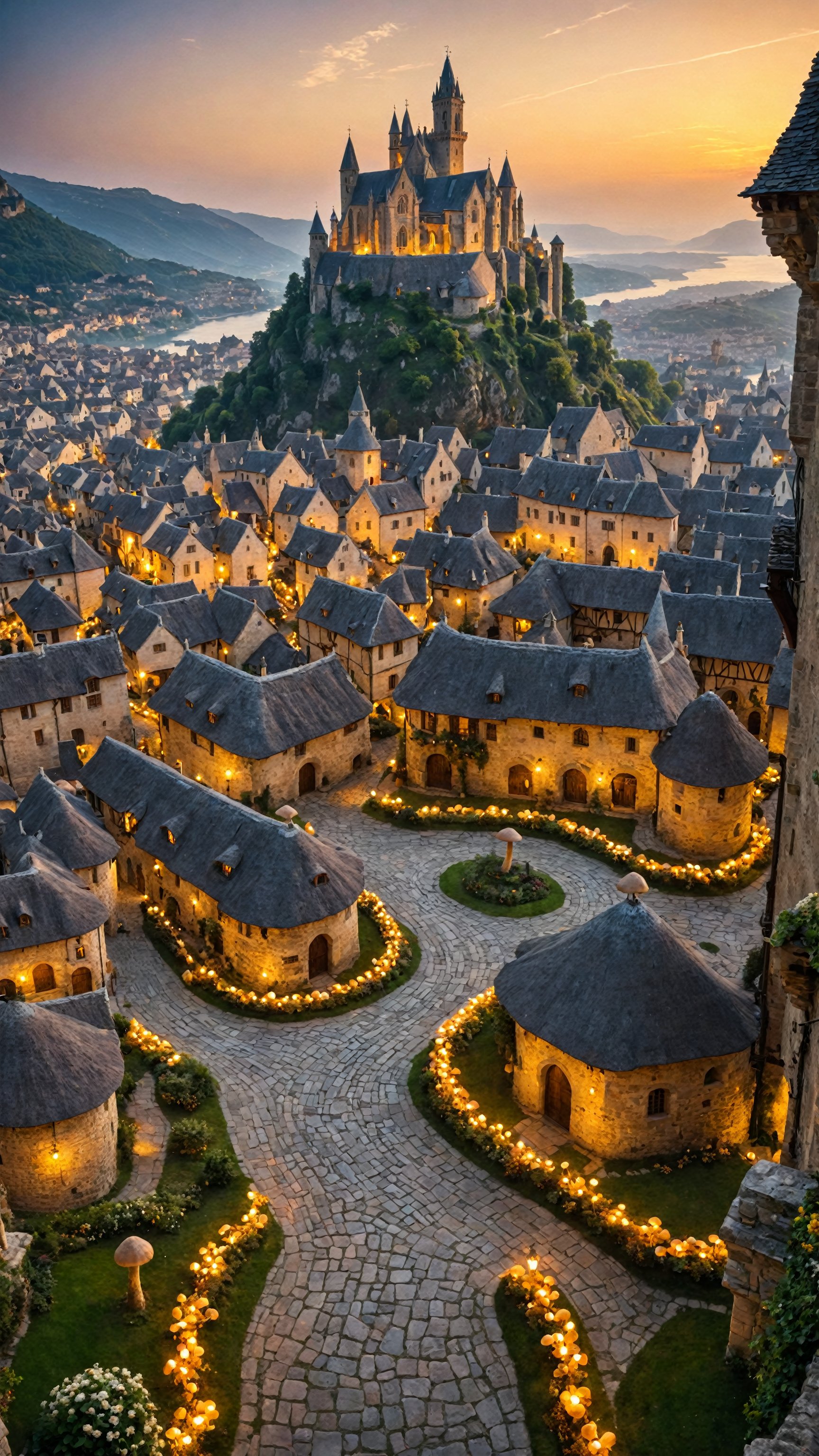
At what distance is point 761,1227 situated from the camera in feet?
56.9

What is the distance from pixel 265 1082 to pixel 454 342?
369ft

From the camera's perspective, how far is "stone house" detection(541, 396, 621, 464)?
108188mm

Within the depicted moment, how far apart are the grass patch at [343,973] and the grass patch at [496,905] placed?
3.21m

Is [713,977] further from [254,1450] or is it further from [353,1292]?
[254,1450]

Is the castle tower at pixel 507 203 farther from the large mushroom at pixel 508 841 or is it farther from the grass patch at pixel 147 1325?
the grass patch at pixel 147 1325

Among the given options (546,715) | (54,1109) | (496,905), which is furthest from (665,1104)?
(546,715)

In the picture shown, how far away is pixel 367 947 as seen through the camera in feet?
131

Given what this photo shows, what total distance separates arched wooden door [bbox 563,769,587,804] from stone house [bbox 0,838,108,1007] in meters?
23.7

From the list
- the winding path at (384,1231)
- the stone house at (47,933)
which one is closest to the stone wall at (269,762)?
the winding path at (384,1231)

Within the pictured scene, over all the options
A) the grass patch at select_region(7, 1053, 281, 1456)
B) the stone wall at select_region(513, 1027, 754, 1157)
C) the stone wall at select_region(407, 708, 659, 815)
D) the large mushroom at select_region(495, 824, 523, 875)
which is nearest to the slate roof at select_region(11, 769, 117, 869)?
Answer: the large mushroom at select_region(495, 824, 523, 875)

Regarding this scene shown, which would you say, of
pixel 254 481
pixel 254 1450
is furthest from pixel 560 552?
pixel 254 1450

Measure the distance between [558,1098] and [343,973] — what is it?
11.0 meters

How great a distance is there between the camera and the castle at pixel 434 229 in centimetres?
13762

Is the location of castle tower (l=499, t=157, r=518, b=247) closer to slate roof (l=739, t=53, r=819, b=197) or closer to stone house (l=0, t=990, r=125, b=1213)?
slate roof (l=739, t=53, r=819, b=197)
